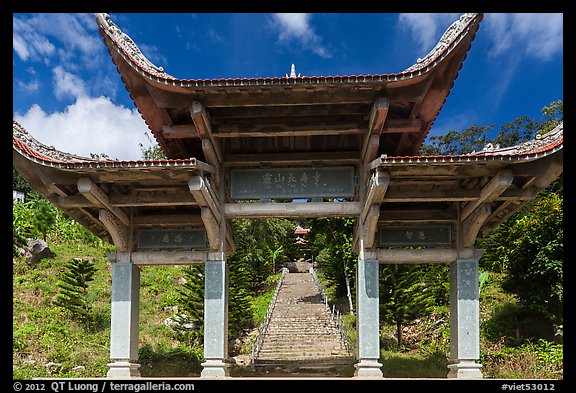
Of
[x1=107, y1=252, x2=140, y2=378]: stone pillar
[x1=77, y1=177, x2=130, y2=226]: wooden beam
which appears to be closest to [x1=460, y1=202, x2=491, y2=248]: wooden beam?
[x1=107, y1=252, x2=140, y2=378]: stone pillar

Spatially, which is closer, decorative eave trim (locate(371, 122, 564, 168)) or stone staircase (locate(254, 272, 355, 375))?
decorative eave trim (locate(371, 122, 564, 168))

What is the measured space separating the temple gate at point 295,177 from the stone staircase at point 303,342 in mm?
3789

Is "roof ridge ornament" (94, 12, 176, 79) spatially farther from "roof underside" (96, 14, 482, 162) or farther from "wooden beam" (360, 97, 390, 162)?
"wooden beam" (360, 97, 390, 162)

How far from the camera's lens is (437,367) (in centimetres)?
1223

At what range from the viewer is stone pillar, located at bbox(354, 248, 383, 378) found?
8234 millimetres

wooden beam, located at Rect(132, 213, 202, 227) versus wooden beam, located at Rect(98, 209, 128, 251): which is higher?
wooden beam, located at Rect(132, 213, 202, 227)

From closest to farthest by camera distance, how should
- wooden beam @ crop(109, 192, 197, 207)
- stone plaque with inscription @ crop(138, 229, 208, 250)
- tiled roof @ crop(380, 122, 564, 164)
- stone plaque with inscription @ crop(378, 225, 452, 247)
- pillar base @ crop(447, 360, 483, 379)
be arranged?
tiled roof @ crop(380, 122, 564, 164) → pillar base @ crop(447, 360, 483, 379) → wooden beam @ crop(109, 192, 197, 207) → stone plaque with inscription @ crop(378, 225, 452, 247) → stone plaque with inscription @ crop(138, 229, 208, 250)

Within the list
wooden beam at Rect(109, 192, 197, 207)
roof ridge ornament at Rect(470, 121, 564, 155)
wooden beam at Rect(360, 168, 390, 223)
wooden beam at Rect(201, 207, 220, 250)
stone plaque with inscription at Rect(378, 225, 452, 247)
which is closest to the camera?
roof ridge ornament at Rect(470, 121, 564, 155)

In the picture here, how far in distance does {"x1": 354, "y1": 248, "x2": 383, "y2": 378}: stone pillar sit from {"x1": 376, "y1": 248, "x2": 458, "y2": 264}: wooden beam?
37cm

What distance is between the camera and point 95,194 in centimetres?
823

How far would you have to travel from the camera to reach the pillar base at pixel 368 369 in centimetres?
810

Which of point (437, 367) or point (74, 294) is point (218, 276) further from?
point (74, 294)

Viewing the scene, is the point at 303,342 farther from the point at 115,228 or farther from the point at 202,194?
the point at 202,194

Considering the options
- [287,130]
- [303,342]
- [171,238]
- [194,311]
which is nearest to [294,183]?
[287,130]
